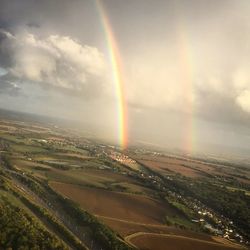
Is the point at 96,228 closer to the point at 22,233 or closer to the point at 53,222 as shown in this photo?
the point at 53,222

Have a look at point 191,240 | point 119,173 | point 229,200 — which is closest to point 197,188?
point 229,200

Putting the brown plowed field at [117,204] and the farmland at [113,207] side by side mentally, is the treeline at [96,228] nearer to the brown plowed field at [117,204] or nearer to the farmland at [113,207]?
A: the farmland at [113,207]

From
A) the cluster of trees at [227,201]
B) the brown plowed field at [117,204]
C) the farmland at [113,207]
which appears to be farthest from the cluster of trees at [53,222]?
the cluster of trees at [227,201]

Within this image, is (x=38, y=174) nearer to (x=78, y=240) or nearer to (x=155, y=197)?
(x=155, y=197)

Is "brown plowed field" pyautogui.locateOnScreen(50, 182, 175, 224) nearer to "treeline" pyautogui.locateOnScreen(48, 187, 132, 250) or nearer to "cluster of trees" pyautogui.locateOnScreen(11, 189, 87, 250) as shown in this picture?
"treeline" pyautogui.locateOnScreen(48, 187, 132, 250)

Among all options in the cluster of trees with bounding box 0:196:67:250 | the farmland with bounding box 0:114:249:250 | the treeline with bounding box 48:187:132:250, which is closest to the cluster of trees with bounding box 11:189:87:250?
the farmland with bounding box 0:114:249:250

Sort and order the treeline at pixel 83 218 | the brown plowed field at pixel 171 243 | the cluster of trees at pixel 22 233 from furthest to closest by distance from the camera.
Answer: the brown plowed field at pixel 171 243 < the treeline at pixel 83 218 < the cluster of trees at pixel 22 233
